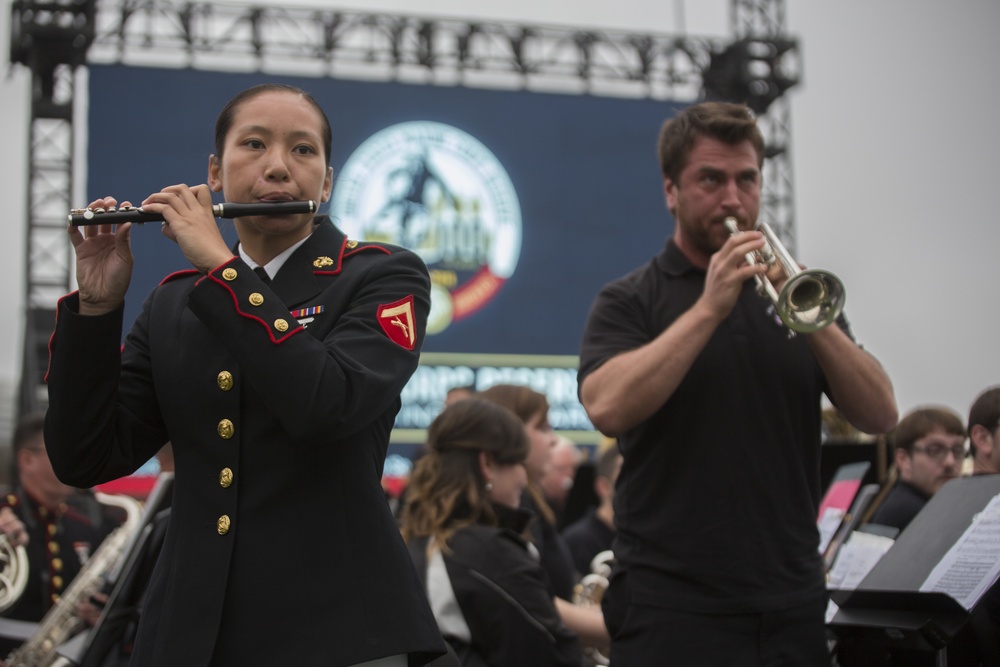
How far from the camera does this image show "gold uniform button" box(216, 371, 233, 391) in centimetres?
204

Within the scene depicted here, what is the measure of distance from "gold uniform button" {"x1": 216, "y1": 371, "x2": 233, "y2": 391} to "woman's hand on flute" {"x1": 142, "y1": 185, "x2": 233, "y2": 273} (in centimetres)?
18

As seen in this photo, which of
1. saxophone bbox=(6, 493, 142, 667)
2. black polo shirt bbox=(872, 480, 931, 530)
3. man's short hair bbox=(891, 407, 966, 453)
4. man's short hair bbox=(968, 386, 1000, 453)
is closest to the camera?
man's short hair bbox=(968, 386, 1000, 453)

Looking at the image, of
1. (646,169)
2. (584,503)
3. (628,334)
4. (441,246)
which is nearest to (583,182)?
(646,169)

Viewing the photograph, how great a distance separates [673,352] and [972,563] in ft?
2.91

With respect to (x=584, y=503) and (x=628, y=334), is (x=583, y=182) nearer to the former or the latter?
(x=584, y=503)

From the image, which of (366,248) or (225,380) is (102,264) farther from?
(366,248)

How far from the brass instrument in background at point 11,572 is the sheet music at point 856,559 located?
3.13m

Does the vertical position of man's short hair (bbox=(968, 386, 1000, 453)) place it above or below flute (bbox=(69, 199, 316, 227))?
below

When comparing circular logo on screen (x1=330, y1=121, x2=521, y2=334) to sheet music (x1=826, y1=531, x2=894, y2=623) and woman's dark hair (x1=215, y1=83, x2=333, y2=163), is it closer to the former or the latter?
sheet music (x1=826, y1=531, x2=894, y2=623)

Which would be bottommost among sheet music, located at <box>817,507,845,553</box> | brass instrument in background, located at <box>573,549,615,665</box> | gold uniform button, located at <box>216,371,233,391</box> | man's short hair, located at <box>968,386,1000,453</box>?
brass instrument in background, located at <box>573,549,615,665</box>

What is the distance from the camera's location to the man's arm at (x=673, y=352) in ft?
9.13

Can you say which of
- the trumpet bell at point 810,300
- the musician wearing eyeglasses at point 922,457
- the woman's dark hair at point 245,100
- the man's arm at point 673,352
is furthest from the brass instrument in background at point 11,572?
the musician wearing eyeglasses at point 922,457

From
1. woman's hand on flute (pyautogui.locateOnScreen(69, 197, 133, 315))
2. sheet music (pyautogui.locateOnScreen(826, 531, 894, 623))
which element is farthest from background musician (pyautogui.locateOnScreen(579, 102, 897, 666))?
woman's hand on flute (pyautogui.locateOnScreen(69, 197, 133, 315))

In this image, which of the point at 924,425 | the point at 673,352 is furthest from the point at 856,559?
the point at 924,425
